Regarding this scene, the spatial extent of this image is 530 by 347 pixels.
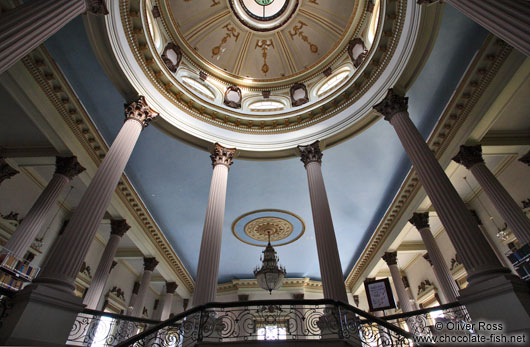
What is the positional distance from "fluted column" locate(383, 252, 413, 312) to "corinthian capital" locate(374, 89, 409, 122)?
772cm

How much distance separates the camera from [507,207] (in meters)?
6.33

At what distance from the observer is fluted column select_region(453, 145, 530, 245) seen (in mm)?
6105

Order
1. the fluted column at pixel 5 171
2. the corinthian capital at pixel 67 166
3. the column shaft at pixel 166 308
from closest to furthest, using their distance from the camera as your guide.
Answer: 1. the corinthian capital at pixel 67 166
2. the fluted column at pixel 5 171
3. the column shaft at pixel 166 308

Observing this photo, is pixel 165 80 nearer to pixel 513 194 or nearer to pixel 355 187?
pixel 355 187

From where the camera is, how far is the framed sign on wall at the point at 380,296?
609cm

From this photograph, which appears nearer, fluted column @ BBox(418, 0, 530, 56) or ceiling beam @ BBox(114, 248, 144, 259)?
fluted column @ BBox(418, 0, 530, 56)

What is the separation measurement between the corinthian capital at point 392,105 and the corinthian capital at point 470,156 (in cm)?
213

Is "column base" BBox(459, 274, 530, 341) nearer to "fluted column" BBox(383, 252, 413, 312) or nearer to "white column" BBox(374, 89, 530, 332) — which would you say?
"white column" BBox(374, 89, 530, 332)

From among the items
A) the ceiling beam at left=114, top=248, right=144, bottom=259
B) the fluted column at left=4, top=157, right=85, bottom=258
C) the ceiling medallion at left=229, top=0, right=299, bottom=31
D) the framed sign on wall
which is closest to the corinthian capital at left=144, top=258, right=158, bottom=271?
the ceiling beam at left=114, top=248, right=144, bottom=259

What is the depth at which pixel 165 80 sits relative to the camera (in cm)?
810

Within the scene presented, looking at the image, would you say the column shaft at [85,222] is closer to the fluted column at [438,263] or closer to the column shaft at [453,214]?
the column shaft at [453,214]

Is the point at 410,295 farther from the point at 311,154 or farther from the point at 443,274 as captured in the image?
the point at 311,154

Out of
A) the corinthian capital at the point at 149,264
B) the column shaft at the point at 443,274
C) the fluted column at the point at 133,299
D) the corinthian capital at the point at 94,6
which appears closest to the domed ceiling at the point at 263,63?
the corinthian capital at the point at 94,6

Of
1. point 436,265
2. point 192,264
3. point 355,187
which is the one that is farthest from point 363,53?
point 192,264
